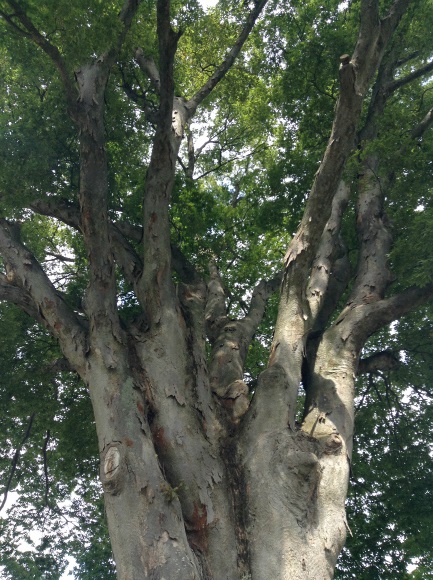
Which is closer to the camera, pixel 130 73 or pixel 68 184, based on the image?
pixel 68 184

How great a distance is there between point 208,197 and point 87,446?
205 inches

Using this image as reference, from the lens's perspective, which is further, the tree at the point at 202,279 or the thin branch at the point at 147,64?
the thin branch at the point at 147,64

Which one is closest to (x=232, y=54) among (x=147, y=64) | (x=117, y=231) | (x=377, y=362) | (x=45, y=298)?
(x=147, y=64)

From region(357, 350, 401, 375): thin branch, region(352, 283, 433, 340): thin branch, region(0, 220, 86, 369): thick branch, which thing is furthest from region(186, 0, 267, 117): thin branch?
region(357, 350, 401, 375): thin branch

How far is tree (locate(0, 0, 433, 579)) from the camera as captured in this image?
432cm

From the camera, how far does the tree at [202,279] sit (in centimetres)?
432

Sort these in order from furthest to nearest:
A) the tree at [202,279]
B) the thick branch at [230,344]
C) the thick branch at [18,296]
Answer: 1. the thick branch at [18,296]
2. the thick branch at [230,344]
3. the tree at [202,279]

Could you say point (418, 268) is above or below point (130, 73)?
below

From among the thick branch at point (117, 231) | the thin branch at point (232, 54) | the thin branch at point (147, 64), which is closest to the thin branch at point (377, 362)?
the thick branch at point (117, 231)

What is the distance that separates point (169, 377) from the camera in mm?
5133

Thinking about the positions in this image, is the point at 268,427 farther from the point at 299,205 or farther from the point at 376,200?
the point at 299,205

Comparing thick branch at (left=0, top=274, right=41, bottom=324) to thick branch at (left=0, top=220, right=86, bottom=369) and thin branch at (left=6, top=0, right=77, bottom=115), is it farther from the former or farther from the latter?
thin branch at (left=6, top=0, right=77, bottom=115)

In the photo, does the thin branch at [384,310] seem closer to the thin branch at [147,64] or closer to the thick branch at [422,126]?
the thick branch at [422,126]

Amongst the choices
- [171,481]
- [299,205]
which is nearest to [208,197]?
[299,205]
